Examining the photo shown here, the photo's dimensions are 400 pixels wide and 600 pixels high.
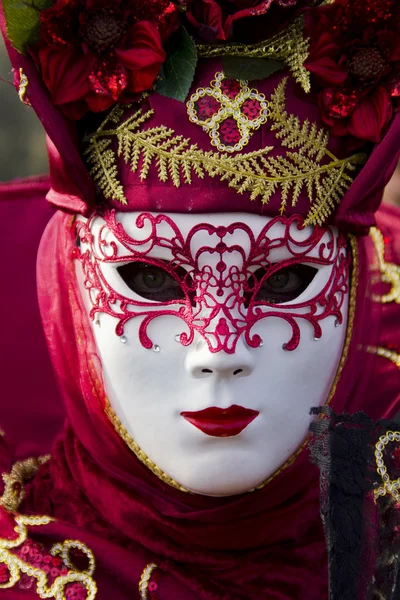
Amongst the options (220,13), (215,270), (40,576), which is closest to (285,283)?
(215,270)

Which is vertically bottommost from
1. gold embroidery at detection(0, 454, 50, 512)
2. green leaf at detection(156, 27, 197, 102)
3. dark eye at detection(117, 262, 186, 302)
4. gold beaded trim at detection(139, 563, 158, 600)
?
gold beaded trim at detection(139, 563, 158, 600)

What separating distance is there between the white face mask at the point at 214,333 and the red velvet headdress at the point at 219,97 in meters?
0.06

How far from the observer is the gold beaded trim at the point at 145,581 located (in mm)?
1879

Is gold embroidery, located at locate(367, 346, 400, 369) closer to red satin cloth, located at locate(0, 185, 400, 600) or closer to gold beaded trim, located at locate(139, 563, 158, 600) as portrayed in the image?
red satin cloth, located at locate(0, 185, 400, 600)

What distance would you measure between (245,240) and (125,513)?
2.07ft

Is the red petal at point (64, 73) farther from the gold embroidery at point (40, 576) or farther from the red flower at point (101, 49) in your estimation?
the gold embroidery at point (40, 576)

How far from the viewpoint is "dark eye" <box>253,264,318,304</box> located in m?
1.81

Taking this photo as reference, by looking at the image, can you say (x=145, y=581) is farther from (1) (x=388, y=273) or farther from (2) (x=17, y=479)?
(1) (x=388, y=273)

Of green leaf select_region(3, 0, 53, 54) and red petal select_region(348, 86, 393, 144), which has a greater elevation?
green leaf select_region(3, 0, 53, 54)

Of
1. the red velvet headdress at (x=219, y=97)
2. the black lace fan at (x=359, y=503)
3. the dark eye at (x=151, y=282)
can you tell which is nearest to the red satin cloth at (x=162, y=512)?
the dark eye at (x=151, y=282)

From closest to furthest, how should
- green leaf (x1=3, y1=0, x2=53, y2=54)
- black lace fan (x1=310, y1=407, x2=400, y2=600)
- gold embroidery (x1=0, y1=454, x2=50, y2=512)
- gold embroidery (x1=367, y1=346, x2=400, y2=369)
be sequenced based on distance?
black lace fan (x1=310, y1=407, x2=400, y2=600), green leaf (x1=3, y1=0, x2=53, y2=54), gold embroidery (x1=0, y1=454, x2=50, y2=512), gold embroidery (x1=367, y1=346, x2=400, y2=369)

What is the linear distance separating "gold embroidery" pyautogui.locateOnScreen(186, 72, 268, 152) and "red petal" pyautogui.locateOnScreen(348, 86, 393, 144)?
0.56 feet

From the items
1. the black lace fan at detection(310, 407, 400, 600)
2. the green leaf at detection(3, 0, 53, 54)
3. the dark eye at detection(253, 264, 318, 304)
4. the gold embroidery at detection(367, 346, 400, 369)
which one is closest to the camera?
the black lace fan at detection(310, 407, 400, 600)

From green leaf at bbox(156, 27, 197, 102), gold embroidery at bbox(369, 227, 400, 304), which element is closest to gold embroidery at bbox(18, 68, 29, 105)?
green leaf at bbox(156, 27, 197, 102)
